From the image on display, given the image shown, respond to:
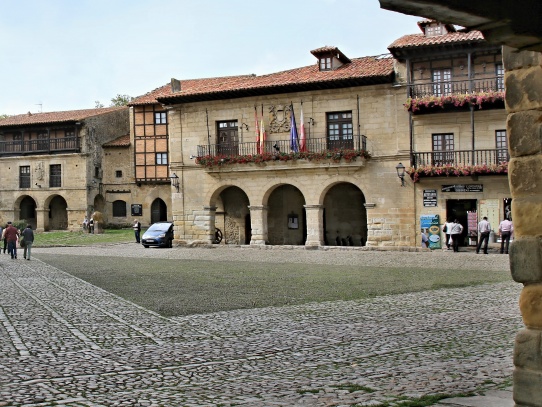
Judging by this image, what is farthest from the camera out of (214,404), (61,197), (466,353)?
(61,197)

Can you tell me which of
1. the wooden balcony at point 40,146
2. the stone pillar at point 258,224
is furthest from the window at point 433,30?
the wooden balcony at point 40,146

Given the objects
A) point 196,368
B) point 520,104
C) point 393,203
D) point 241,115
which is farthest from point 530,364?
point 241,115

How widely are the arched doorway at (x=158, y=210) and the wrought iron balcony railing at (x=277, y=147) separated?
15.2 m

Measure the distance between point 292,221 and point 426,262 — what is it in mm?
12177

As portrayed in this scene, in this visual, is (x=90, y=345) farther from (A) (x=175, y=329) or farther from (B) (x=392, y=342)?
(B) (x=392, y=342)

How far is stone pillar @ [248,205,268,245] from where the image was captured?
3047 cm

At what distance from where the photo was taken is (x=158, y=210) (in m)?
46.3

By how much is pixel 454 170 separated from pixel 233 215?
12.3 meters

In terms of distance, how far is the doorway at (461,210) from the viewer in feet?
88.1

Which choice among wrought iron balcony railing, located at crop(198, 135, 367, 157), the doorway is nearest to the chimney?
wrought iron balcony railing, located at crop(198, 135, 367, 157)

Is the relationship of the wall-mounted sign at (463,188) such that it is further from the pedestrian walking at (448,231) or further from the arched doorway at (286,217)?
the arched doorway at (286,217)

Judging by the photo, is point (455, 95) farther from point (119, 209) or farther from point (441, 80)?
point (119, 209)

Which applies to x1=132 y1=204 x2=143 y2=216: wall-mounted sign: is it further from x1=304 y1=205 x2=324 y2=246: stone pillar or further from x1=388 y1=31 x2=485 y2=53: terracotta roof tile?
x1=388 y1=31 x2=485 y2=53: terracotta roof tile

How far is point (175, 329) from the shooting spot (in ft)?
27.8
